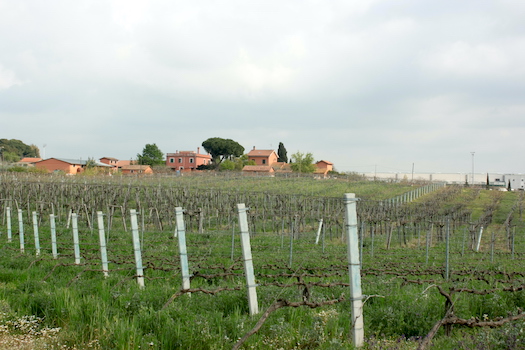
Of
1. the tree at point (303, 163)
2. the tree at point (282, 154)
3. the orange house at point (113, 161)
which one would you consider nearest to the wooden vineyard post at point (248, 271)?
the tree at point (303, 163)

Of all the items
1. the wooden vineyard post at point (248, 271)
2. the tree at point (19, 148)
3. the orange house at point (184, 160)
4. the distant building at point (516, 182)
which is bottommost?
the distant building at point (516, 182)

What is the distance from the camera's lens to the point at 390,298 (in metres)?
4.90

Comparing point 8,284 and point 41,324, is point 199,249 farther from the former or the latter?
point 41,324

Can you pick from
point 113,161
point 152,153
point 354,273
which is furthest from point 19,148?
point 354,273

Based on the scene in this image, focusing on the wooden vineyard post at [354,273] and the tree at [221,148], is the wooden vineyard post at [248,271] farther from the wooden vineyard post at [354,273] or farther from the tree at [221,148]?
the tree at [221,148]

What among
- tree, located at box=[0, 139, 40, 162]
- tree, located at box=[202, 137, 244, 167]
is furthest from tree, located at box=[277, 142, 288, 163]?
tree, located at box=[0, 139, 40, 162]

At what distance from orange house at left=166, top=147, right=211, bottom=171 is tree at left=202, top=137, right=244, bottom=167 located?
12.6 ft

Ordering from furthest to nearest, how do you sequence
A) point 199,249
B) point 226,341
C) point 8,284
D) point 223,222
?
point 223,222 → point 199,249 → point 8,284 → point 226,341

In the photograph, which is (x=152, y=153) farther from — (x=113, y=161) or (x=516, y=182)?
(x=516, y=182)

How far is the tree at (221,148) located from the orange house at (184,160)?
3.84 metres

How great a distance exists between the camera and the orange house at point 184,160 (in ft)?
277

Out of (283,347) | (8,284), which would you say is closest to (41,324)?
(8,284)

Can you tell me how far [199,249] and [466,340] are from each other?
313 inches

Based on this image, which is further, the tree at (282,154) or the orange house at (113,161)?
the tree at (282,154)
